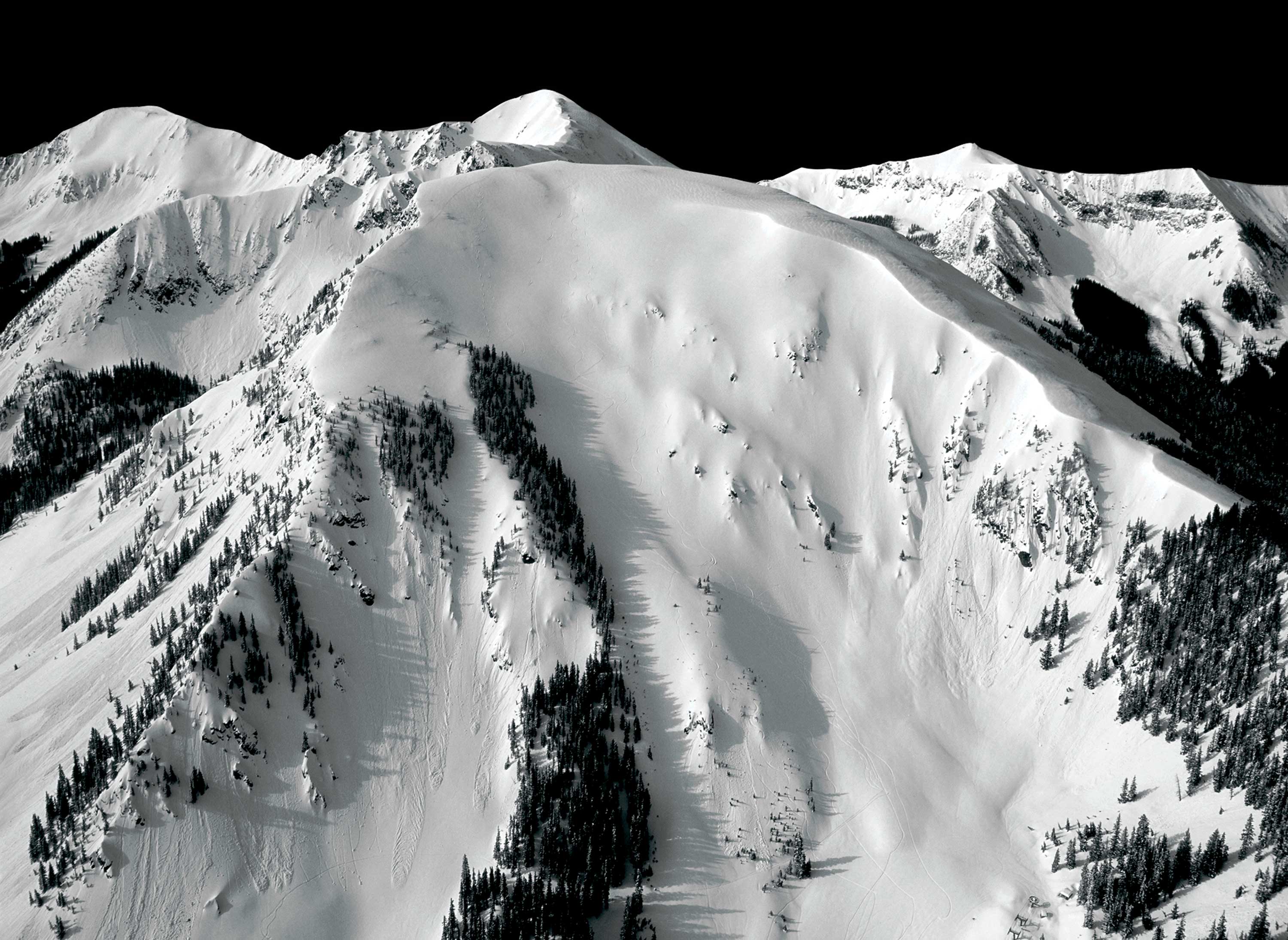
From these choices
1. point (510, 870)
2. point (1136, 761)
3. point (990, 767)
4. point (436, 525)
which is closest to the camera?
point (510, 870)

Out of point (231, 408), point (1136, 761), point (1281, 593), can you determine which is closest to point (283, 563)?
point (231, 408)

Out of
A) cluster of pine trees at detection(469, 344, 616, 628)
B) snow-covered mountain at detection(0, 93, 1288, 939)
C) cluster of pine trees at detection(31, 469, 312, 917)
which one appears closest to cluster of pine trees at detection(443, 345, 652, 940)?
cluster of pine trees at detection(469, 344, 616, 628)

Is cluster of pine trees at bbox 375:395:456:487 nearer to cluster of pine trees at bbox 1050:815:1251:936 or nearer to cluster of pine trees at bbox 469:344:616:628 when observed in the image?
cluster of pine trees at bbox 469:344:616:628

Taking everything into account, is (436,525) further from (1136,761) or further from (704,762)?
(1136,761)

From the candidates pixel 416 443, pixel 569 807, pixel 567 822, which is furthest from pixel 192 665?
pixel 567 822

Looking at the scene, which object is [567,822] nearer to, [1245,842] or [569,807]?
[569,807]

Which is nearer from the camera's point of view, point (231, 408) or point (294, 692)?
point (294, 692)

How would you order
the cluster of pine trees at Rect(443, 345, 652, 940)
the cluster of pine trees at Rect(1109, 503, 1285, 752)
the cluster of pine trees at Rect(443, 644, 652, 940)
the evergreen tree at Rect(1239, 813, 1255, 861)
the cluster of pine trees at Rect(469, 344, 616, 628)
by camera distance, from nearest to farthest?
the evergreen tree at Rect(1239, 813, 1255, 861)
the cluster of pine trees at Rect(443, 644, 652, 940)
the cluster of pine trees at Rect(443, 345, 652, 940)
the cluster of pine trees at Rect(1109, 503, 1285, 752)
the cluster of pine trees at Rect(469, 344, 616, 628)
